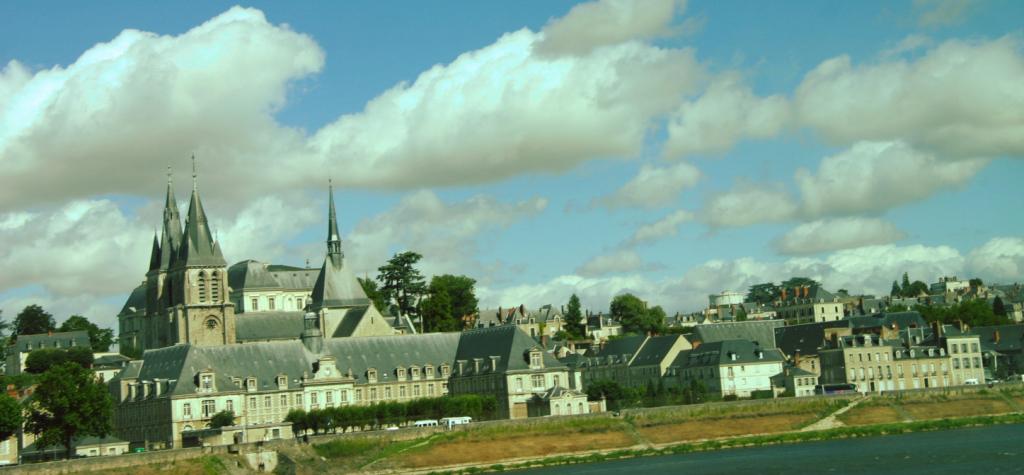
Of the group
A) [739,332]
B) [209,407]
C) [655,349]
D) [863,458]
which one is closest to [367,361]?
[209,407]

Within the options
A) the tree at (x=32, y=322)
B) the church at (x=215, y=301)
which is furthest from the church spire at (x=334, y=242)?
the tree at (x=32, y=322)

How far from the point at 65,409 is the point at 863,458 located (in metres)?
37.9

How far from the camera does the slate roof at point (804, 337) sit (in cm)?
9788

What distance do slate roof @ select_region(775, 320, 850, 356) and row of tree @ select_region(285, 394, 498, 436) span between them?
26979mm

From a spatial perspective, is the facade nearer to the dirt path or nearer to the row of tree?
the dirt path

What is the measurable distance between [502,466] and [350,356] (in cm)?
2344

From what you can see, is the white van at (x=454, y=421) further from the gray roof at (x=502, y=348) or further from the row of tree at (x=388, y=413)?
the gray roof at (x=502, y=348)

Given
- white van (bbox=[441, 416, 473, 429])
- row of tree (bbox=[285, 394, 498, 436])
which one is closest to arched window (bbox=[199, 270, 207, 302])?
row of tree (bbox=[285, 394, 498, 436])

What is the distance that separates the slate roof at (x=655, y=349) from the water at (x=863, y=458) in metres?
27.8

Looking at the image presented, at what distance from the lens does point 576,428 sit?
73.1 metres

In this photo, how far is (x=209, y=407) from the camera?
79688 millimetres

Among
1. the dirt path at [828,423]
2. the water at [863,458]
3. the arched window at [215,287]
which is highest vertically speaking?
the arched window at [215,287]

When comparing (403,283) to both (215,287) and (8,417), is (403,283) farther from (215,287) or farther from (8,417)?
(8,417)

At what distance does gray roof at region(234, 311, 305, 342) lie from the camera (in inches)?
4045
